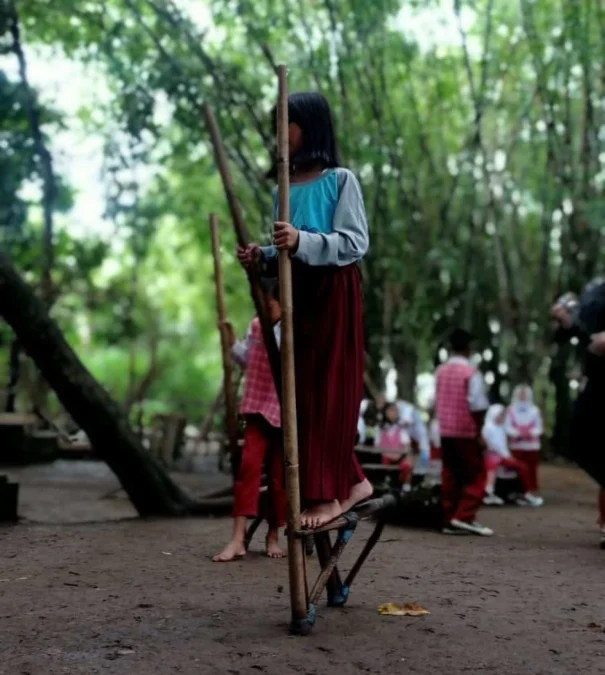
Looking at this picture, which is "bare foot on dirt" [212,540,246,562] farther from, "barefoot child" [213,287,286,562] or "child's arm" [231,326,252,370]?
"child's arm" [231,326,252,370]

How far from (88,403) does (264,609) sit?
13.4 feet

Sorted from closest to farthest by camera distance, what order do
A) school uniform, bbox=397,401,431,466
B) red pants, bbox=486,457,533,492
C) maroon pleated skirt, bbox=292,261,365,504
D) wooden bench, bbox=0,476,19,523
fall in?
1. maroon pleated skirt, bbox=292,261,365,504
2. wooden bench, bbox=0,476,19,523
3. red pants, bbox=486,457,533,492
4. school uniform, bbox=397,401,431,466

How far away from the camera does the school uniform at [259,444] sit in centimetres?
636

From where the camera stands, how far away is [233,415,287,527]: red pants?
635 cm

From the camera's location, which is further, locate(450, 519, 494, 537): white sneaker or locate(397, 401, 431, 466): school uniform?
locate(397, 401, 431, 466): school uniform

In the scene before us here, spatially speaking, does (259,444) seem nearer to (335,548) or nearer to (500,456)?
(335,548)

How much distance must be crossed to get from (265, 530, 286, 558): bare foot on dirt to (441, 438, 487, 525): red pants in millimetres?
2623

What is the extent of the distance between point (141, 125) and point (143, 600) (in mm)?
10186

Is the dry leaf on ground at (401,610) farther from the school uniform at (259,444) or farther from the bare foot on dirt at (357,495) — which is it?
the school uniform at (259,444)

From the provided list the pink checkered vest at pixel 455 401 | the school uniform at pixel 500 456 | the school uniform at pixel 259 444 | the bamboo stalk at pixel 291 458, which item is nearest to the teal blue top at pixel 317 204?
the bamboo stalk at pixel 291 458

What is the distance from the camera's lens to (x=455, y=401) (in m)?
9.41

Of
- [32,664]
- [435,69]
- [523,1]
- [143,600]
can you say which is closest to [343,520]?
[143,600]

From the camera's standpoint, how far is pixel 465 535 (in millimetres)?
8547

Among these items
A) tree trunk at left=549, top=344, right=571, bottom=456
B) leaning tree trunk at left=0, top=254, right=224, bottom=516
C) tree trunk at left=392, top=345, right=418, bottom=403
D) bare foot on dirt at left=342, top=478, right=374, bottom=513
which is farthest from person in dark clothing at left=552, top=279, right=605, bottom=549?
tree trunk at left=549, top=344, right=571, bottom=456
